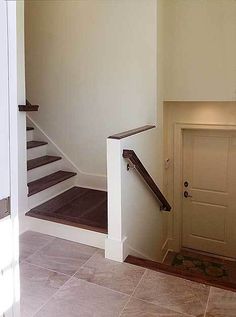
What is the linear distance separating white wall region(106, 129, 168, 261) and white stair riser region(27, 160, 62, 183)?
1273 mm

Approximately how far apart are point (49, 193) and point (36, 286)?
139 cm

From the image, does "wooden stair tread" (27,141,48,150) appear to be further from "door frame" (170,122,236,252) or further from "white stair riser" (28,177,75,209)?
"door frame" (170,122,236,252)

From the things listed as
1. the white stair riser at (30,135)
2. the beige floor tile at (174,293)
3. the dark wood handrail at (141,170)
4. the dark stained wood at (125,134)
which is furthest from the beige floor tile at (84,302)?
the white stair riser at (30,135)

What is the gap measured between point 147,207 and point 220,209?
1.53m

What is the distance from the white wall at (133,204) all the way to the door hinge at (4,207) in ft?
4.82

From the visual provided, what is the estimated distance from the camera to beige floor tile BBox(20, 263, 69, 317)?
2.15m

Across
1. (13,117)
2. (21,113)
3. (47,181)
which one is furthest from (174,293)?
(21,113)

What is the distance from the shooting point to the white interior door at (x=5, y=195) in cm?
110

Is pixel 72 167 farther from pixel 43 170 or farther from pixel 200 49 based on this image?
pixel 200 49

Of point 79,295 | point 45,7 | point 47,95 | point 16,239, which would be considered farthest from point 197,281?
point 45,7

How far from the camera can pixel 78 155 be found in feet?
13.6

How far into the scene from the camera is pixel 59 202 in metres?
3.53

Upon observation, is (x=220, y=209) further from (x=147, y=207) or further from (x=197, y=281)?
(x=197, y=281)

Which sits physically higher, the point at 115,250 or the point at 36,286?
the point at 115,250
